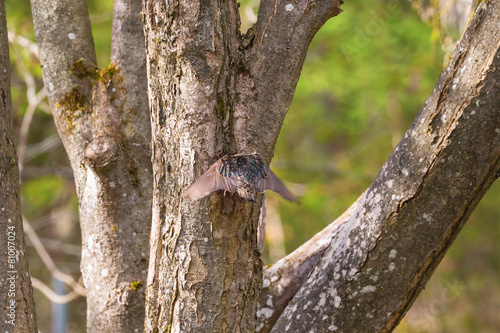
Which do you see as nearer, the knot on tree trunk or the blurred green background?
the knot on tree trunk

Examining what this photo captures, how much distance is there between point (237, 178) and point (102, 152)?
0.79m

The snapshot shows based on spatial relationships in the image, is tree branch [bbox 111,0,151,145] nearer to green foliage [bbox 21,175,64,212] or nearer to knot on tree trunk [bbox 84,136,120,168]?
knot on tree trunk [bbox 84,136,120,168]

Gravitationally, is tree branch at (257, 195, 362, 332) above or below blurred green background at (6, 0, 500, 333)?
below

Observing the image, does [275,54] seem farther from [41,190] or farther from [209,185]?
[41,190]

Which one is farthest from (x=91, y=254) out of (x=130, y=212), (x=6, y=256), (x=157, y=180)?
(x=157, y=180)

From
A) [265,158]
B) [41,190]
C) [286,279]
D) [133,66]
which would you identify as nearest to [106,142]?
[133,66]

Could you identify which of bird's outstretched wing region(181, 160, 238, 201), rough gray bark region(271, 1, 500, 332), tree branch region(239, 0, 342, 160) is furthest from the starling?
rough gray bark region(271, 1, 500, 332)

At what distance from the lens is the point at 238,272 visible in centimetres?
165

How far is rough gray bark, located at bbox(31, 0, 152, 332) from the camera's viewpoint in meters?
2.13

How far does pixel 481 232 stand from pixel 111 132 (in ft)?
30.5

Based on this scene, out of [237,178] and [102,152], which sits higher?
[102,152]

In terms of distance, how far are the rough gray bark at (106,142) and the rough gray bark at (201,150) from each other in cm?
47

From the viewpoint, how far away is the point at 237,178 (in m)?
1.49

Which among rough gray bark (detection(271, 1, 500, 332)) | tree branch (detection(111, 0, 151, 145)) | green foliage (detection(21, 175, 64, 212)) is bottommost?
rough gray bark (detection(271, 1, 500, 332))
